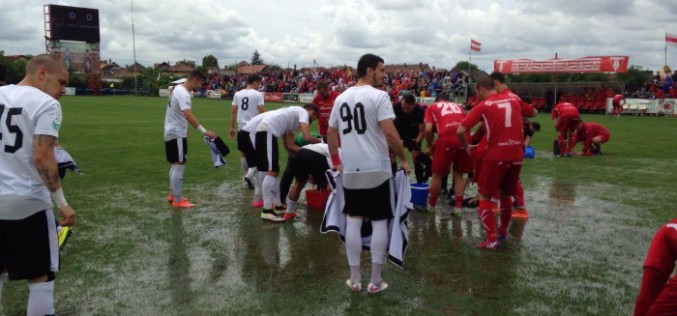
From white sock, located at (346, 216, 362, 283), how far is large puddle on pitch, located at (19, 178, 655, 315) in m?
0.22

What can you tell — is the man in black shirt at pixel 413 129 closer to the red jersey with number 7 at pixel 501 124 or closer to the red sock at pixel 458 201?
the red sock at pixel 458 201

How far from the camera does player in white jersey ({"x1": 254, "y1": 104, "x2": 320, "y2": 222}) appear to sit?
293 inches

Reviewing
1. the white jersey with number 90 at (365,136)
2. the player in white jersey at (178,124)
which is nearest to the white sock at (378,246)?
the white jersey with number 90 at (365,136)

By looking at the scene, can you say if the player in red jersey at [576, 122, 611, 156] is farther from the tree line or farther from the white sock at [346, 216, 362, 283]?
the tree line

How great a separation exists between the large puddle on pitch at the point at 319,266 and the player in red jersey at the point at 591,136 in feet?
23.1

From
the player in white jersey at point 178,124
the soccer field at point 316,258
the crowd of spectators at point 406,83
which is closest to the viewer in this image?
the soccer field at point 316,258

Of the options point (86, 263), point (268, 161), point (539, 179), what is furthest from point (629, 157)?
point (86, 263)

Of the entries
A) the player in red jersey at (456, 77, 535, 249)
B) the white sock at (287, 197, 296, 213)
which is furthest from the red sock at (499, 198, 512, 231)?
the white sock at (287, 197, 296, 213)

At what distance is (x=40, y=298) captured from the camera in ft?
11.7

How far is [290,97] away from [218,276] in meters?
44.9

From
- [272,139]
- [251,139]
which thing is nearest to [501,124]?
[272,139]

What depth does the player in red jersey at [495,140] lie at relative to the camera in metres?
6.07

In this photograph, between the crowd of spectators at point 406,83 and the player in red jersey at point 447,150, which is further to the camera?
the crowd of spectators at point 406,83

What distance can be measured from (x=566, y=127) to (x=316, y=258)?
433 inches
